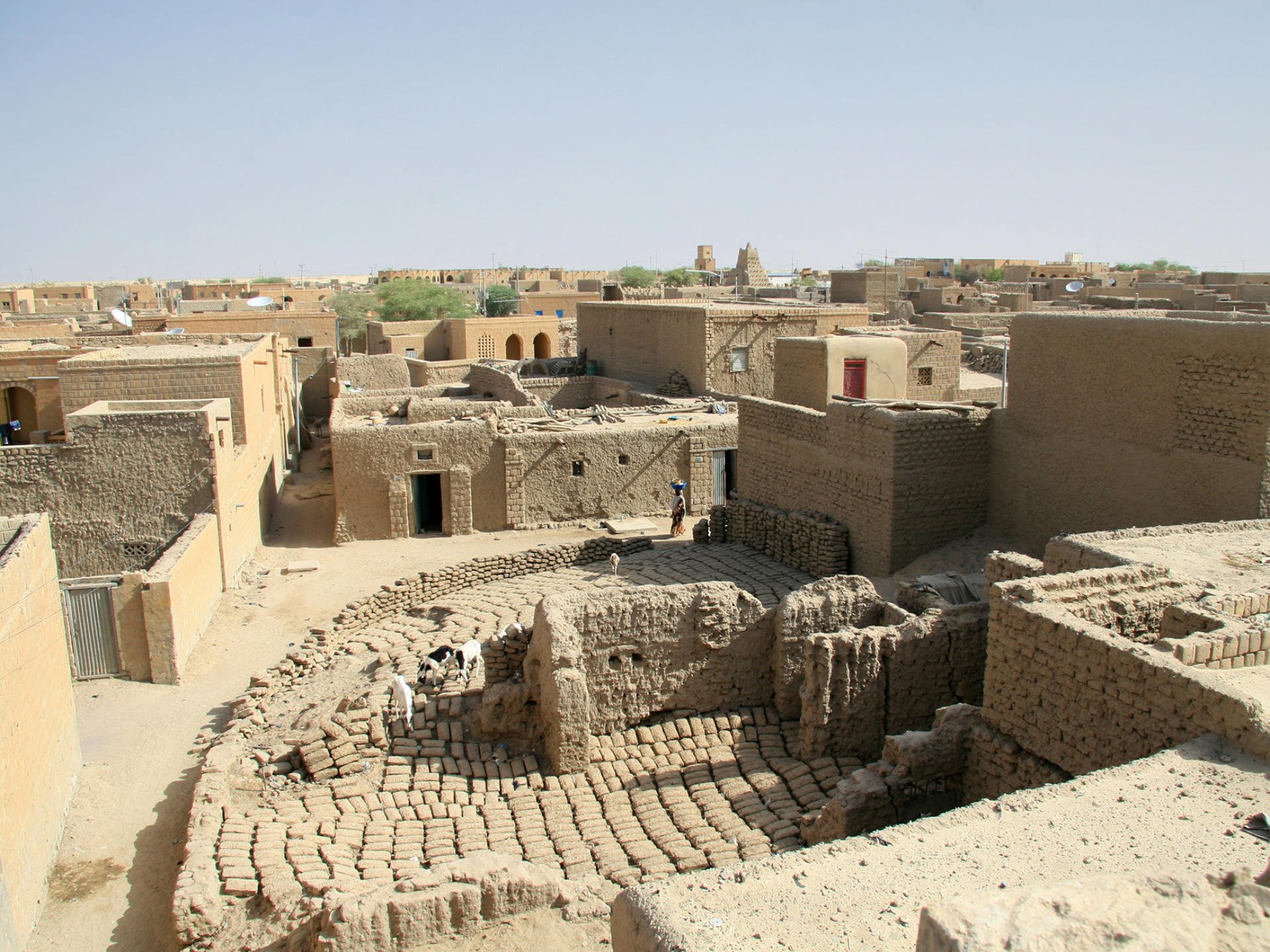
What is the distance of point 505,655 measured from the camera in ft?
30.5

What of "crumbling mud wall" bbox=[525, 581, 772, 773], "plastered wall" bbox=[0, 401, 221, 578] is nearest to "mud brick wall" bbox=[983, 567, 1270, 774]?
"crumbling mud wall" bbox=[525, 581, 772, 773]

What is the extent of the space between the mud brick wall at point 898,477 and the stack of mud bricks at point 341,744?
637cm

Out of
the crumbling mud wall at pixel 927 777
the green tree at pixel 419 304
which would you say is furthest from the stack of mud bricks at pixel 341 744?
the green tree at pixel 419 304

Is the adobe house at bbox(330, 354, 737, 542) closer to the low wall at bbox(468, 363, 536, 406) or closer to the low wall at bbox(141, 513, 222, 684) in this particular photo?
the low wall at bbox(468, 363, 536, 406)

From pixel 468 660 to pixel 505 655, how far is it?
0.74 metres

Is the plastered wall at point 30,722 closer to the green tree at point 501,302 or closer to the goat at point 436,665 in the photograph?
the goat at point 436,665

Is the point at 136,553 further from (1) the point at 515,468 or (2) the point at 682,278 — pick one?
(2) the point at 682,278

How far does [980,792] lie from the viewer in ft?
22.3

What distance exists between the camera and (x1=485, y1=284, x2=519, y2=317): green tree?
39.2 meters

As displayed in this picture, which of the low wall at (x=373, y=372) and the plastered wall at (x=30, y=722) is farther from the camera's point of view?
the low wall at (x=373, y=372)

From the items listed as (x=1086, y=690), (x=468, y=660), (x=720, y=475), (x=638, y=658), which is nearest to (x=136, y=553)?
(x=468, y=660)

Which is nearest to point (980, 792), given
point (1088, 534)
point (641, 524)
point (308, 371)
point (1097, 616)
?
point (1097, 616)

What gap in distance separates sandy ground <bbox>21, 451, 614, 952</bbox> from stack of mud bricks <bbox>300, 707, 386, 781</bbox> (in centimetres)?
111

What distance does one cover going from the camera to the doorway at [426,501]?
16859mm
